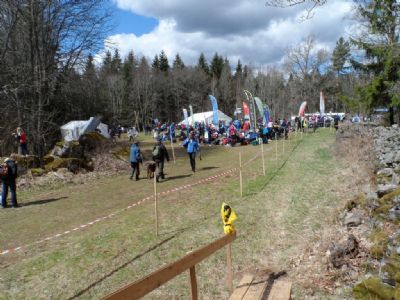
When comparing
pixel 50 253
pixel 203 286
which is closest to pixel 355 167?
pixel 203 286

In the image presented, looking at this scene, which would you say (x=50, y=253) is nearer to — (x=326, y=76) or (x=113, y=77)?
(x=113, y=77)

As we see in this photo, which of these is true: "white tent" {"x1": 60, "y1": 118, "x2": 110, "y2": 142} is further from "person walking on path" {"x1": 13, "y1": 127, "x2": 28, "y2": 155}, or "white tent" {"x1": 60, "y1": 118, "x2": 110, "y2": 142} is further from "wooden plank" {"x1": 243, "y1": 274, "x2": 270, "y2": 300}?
"wooden plank" {"x1": 243, "y1": 274, "x2": 270, "y2": 300}

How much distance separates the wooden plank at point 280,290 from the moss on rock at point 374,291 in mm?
1143

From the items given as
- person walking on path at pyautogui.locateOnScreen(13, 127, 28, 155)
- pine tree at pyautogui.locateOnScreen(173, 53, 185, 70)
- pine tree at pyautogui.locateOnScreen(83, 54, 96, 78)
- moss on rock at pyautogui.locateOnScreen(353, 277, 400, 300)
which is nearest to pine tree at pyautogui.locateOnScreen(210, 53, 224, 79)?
pine tree at pyautogui.locateOnScreen(173, 53, 185, 70)

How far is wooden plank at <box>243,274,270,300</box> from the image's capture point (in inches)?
237

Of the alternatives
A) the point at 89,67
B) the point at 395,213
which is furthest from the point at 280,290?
the point at 89,67

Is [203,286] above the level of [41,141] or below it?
below

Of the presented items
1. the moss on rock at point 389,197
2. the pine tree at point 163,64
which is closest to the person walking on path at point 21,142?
the moss on rock at point 389,197

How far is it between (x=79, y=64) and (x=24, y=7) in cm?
521

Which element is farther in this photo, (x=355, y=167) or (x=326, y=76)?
(x=326, y=76)

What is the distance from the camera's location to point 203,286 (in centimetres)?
721

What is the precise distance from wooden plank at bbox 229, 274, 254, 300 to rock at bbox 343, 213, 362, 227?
2.87 metres

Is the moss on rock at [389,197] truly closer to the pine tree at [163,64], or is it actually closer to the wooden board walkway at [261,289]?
the wooden board walkway at [261,289]

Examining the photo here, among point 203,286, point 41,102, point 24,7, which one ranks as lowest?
point 203,286
